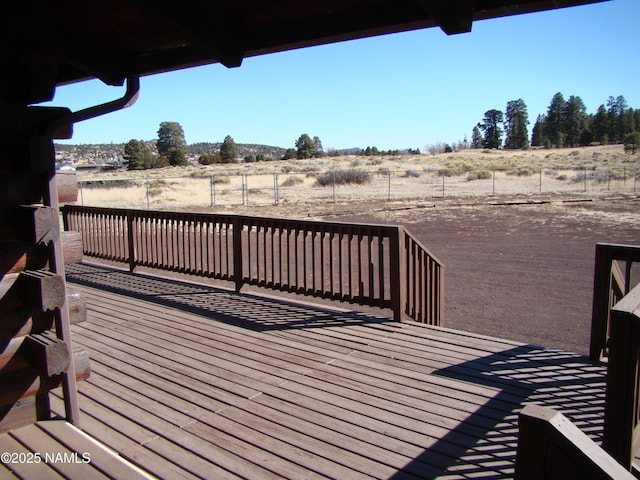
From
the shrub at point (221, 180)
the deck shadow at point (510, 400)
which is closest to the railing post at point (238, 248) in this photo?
the deck shadow at point (510, 400)

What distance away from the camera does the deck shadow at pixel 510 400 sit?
9.52ft

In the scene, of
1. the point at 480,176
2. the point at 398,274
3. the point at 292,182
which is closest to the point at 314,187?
the point at 292,182

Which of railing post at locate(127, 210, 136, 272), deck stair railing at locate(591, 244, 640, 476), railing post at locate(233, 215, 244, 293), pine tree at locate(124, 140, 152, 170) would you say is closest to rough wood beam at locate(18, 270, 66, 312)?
deck stair railing at locate(591, 244, 640, 476)

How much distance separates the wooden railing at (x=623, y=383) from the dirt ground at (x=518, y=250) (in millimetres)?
3993

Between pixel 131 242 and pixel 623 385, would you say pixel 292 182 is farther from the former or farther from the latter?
pixel 623 385

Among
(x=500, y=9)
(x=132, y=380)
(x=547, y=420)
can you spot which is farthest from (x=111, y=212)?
(x=547, y=420)

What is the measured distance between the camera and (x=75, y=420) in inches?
128

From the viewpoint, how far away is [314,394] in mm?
3799

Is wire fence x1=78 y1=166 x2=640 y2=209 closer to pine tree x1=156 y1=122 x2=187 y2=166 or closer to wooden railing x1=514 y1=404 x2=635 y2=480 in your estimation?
wooden railing x1=514 y1=404 x2=635 y2=480

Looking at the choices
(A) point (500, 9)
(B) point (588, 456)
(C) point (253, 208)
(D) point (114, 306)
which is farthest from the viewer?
(C) point (253, 208)

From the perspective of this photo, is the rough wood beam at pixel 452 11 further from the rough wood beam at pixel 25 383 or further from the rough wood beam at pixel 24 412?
the rough wood beam at pixel 24 412

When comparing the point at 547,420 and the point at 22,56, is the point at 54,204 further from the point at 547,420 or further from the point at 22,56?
the point at 547,420

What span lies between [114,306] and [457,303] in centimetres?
517

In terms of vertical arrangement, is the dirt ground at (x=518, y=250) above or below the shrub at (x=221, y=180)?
below
